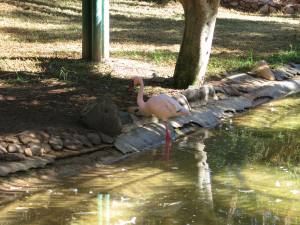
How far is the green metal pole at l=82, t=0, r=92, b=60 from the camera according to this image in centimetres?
1088

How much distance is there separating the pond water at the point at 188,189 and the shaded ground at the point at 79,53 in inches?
45.9

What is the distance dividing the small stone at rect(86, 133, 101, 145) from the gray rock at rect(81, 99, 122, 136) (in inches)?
6.3

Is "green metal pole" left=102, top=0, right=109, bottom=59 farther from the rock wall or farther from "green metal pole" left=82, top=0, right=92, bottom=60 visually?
the rock wall

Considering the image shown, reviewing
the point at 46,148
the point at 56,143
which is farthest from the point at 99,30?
the point at 46,148

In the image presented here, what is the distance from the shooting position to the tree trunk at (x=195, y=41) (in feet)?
31.4

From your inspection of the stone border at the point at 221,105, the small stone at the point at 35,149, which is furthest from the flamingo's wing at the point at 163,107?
the small stone at the point at 35,149

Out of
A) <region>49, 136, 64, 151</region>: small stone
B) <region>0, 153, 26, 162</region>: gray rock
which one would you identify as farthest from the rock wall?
<region>0, 153, 26, 162</region>: gray rock

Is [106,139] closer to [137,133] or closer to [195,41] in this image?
[137,133]

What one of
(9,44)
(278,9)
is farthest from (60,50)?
(278,9)

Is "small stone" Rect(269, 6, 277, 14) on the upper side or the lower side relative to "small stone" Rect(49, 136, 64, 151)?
upper

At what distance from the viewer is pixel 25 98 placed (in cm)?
852

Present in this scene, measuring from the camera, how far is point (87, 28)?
1093 cm

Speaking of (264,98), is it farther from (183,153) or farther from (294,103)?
(183,153)

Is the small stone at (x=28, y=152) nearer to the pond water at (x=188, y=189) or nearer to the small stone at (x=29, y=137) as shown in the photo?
the small stone at (x=29, y=137)
